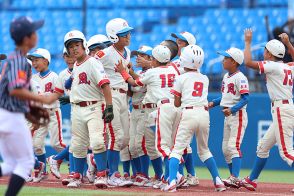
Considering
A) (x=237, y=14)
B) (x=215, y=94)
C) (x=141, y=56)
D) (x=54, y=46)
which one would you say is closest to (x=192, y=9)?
(x=237, y=14)

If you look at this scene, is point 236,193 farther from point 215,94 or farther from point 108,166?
point 215,94

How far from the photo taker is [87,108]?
32.3ft

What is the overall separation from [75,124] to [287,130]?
2.71 meters

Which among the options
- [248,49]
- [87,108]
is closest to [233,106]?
[248,49]

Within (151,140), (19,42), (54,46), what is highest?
(54,46)

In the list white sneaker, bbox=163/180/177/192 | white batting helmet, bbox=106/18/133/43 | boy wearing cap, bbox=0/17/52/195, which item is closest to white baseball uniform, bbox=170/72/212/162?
white sneaker, bbox=163/180/177/192

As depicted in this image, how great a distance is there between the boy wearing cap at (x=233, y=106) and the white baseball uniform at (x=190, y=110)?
82 centimetres

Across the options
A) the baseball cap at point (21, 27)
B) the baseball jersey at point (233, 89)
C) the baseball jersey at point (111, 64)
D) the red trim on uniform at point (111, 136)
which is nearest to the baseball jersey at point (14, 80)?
the baseball cap at point (21, 27)

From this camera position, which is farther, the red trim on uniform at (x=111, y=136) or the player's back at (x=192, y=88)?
the red trim on uniform at (x=111, y=136)

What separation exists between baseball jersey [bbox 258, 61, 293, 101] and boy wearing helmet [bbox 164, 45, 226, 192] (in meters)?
0.94

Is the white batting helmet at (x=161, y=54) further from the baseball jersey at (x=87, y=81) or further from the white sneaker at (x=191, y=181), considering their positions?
the white sneaker at (x=191, y=181)

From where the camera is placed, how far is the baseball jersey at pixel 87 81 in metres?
9.75

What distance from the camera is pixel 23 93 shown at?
6.76 meters

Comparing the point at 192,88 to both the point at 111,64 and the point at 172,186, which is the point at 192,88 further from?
the point at 111,64
